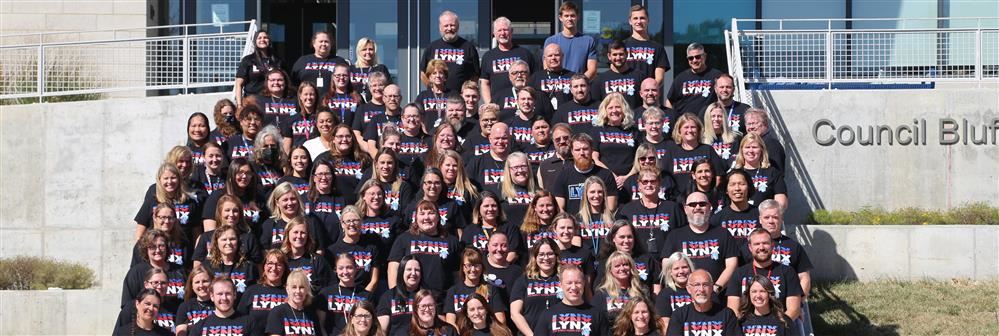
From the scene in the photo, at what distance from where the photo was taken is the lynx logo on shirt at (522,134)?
45.0 ft

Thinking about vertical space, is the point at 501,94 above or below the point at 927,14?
below

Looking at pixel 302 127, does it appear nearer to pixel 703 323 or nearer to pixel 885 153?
pixel 703 323

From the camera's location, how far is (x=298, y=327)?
1130 centimetres

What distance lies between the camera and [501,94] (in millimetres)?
14539

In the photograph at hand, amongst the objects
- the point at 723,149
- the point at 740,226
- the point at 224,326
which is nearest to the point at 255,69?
the point at 224,326

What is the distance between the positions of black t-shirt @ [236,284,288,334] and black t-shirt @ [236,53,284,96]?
4.37 meters

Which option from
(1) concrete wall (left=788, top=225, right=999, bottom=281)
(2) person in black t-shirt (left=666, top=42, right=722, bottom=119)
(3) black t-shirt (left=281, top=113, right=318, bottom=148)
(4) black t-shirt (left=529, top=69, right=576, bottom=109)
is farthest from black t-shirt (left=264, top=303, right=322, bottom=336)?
(1) concrete wall (left=788, top=225, right=999, bottom=281)

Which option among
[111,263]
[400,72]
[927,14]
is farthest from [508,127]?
[927,14]

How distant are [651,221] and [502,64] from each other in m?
3.47

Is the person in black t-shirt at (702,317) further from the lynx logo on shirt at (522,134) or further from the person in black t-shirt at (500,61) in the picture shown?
the person in black t-shirt at (500,61)

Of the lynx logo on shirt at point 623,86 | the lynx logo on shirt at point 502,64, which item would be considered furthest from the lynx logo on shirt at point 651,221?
the lynx logo on shirt at point 502,64

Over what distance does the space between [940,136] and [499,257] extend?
7.61 m

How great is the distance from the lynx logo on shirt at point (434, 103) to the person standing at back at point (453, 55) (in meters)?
0.43

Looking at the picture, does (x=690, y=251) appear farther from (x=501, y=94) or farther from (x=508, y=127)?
(x=501, y=94)
